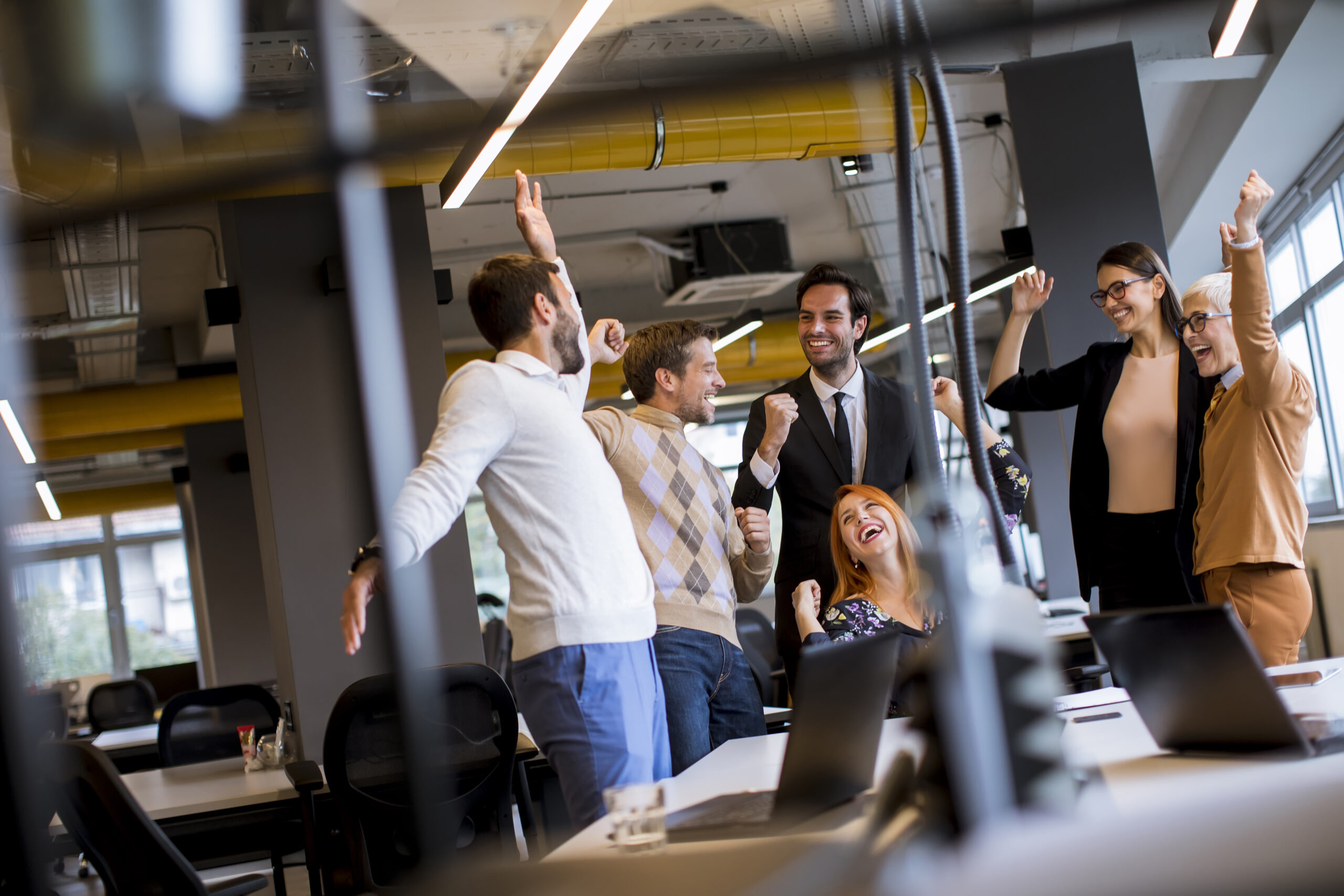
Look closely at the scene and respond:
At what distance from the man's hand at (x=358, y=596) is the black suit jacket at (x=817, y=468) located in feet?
4.90

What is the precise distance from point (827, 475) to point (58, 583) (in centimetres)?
200

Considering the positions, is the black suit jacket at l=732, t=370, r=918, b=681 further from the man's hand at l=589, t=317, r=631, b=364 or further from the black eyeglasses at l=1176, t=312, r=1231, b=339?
the black eyeglasses at l=1176, t=312, r=1231, b=339

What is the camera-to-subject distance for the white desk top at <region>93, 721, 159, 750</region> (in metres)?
5.03

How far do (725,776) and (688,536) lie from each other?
74cm

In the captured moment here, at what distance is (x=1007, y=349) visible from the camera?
A: 9.84ft

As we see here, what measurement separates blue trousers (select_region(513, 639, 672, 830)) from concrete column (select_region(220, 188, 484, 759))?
3094 mm

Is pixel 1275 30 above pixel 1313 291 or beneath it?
above

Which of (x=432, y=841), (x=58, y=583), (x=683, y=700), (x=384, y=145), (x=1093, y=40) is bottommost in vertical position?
(x=683, y=700)

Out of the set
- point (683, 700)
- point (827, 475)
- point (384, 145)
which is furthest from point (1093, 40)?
point (384, 145)

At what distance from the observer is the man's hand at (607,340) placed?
2510 millimetres

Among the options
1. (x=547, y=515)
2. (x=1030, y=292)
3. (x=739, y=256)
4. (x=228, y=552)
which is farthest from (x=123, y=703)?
(x=1030, y=292)

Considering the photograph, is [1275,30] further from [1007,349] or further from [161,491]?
[161,491]

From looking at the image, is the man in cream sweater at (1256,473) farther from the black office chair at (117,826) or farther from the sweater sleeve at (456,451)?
the black office chair at (117,826)

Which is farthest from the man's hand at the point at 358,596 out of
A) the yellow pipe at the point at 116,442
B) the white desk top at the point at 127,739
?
the yellow pipe at the point at 116,442
